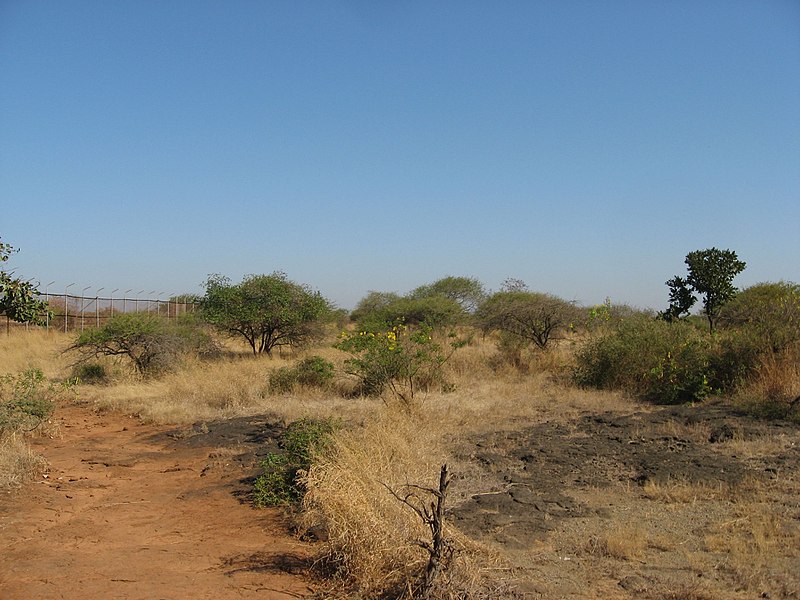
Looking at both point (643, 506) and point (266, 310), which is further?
point (266, 310)

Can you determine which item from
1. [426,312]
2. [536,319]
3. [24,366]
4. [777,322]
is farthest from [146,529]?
[426,312]

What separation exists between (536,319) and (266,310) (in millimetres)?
7981

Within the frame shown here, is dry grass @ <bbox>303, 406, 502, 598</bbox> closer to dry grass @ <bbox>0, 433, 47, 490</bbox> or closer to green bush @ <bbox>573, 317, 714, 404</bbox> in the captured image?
dry grass @ <bbox>0, 433, 47, 490</bbox>

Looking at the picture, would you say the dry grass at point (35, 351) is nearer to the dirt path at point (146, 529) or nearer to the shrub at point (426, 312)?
the dirt path at point (146, 529)

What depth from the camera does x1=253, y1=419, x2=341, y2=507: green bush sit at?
7449 millimetres

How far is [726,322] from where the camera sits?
17.6 meters

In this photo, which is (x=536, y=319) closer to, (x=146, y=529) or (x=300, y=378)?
(x=300, y=378)

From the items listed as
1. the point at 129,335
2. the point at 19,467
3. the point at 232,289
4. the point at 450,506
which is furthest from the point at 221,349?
the point at 450,506

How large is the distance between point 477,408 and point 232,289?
1095 centimetres

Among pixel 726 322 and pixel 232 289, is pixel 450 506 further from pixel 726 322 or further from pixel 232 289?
pixel 232 289

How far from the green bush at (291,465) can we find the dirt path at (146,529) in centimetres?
23

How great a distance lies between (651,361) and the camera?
13984 millimetres

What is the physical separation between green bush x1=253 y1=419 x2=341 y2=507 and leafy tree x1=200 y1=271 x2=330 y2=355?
12.1m

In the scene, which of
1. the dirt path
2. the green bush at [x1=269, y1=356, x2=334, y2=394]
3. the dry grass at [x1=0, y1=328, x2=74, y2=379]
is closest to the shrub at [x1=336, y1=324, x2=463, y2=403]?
the green bush at [x1=269, y1=356, x2=334, y2=394]
